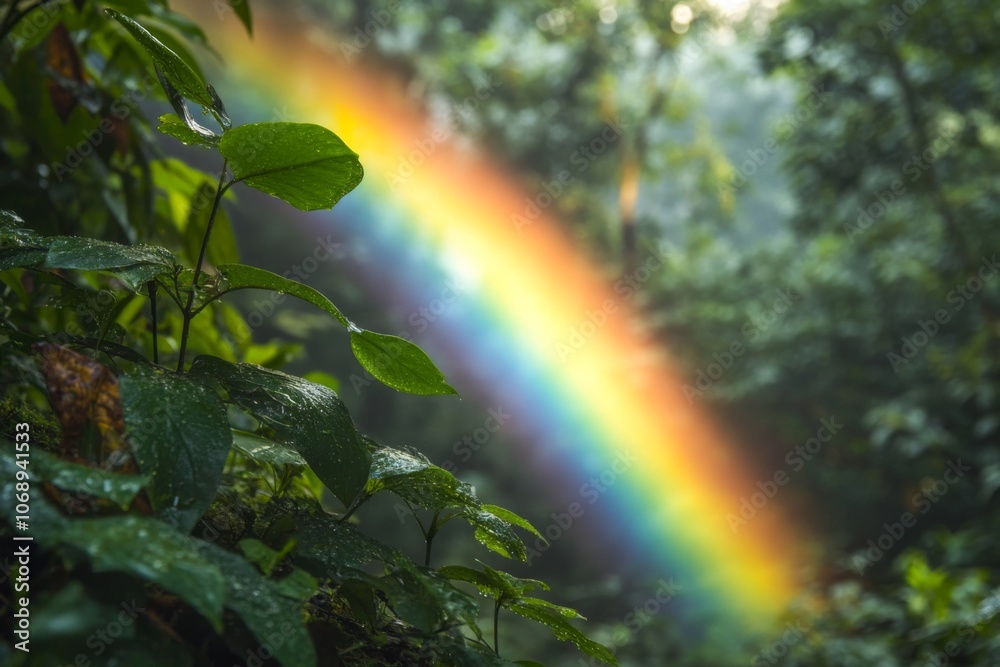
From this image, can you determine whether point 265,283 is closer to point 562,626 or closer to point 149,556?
point 149,556

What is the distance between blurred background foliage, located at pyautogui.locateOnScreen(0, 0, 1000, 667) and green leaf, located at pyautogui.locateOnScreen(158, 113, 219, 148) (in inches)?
23.8

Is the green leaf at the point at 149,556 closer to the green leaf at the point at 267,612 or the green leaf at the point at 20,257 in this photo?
the green leaf at the point at 267,612

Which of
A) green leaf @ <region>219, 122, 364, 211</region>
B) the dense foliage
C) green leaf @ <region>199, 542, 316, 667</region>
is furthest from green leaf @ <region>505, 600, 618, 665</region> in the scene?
green leaf @ <region>219, 122, 364, 211</region>

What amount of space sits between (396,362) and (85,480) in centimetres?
23

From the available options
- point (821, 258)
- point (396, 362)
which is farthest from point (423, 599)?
point (821, 258)

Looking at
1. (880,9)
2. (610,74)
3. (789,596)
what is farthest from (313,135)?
(610,74)

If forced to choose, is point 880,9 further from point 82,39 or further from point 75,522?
point 75,522

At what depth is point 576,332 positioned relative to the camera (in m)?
9.15

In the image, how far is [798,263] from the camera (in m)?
8.54

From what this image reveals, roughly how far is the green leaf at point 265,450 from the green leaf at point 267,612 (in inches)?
5.8

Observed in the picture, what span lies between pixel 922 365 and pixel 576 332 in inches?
156

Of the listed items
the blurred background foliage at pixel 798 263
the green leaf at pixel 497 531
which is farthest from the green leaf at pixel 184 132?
the blurred background foliage at pixel 798 263

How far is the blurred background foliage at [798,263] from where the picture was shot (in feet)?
15.2

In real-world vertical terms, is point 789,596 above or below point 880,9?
below
